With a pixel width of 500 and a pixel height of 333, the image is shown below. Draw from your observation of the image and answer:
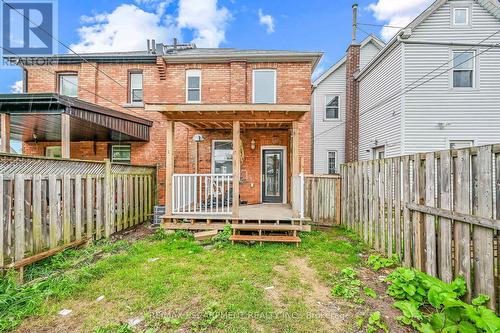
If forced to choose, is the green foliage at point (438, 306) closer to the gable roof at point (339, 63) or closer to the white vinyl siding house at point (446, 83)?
the white vinyl siding house at point (446, 83)

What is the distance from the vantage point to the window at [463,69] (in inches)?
360

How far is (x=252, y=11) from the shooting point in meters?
16.6

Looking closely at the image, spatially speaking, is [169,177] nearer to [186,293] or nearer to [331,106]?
[186,293]

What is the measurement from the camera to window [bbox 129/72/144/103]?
33.0 ft

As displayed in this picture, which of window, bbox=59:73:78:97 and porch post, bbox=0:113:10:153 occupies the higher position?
window, bbox=59:73:78:97

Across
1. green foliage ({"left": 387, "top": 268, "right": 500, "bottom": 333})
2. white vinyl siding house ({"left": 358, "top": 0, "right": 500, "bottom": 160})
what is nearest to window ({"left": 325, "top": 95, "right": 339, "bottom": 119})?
white vinyl siding house ({"left": 358, "top": 0, "right": 500, "bottom": 160})

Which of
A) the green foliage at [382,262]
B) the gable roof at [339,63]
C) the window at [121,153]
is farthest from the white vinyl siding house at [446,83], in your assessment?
the window at [121,153]

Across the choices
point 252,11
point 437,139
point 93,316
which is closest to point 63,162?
point 93,316

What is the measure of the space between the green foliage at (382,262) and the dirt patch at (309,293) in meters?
1.12

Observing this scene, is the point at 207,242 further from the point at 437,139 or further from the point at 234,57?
the point at 437,139

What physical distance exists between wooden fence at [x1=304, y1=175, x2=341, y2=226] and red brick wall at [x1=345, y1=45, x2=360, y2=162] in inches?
232

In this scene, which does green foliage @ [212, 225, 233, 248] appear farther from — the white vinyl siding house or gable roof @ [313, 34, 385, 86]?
gable roof @ [313, 34, 385, 86]

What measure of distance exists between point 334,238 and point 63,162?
21.0 feet

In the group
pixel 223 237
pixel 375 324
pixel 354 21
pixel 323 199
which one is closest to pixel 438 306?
pixel 375 324
